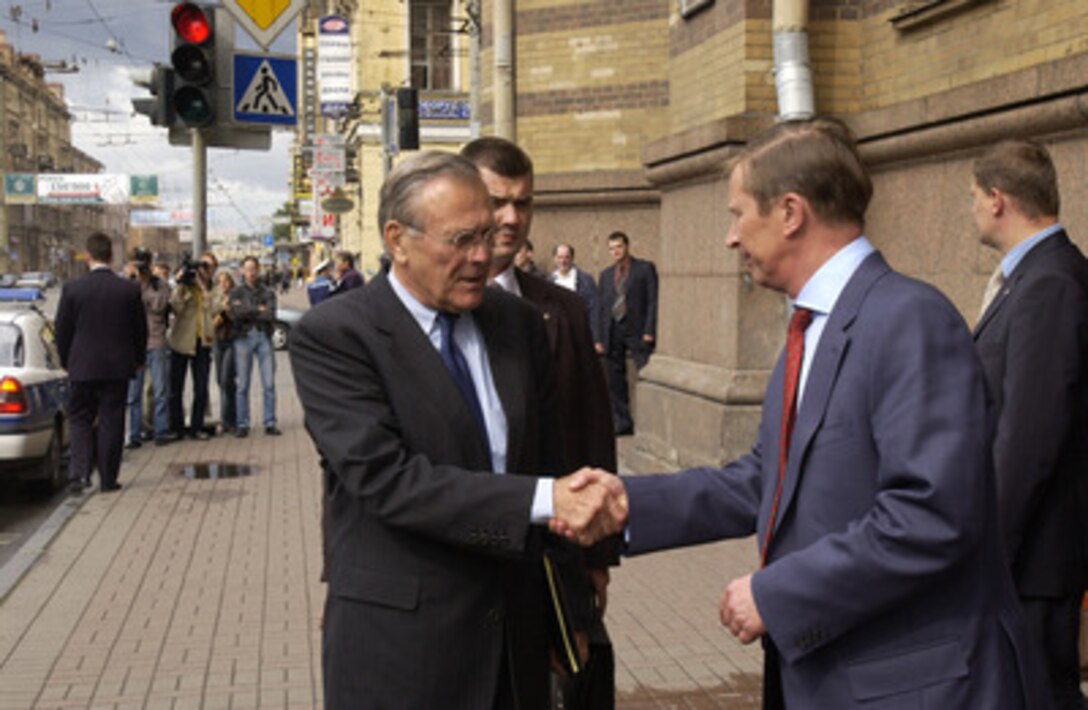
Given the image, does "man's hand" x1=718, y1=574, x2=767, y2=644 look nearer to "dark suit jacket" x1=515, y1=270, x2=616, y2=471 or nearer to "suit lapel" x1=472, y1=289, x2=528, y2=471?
"suit lapel" x1=472, y1=289, x2=528, y2=471

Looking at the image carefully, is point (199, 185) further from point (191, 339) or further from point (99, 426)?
point (191, 339)

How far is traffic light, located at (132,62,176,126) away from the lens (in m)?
10.3

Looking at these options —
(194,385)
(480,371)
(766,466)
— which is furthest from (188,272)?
(766,466)

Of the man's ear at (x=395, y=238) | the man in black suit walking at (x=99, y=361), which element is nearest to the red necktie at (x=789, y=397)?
the man's ear at (x=395, y=238)

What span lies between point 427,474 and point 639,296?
9229 mm

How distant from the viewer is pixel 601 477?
2643mm

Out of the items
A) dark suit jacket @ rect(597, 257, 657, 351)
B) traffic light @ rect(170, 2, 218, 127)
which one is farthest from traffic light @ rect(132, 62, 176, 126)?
dark suit jacket @ rect(597, 257, 657, 351)

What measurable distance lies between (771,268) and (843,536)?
566 millimetres

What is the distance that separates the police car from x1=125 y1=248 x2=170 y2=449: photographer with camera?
59.2 inches

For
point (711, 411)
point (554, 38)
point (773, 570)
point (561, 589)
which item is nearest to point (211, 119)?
point (554, 38)

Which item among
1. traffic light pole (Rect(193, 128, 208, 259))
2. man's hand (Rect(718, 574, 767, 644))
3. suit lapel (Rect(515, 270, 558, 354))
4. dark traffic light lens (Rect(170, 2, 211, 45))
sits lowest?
man's hand (Rect(718, 574, 767, 644))

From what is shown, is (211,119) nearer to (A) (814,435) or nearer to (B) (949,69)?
(B) (949,69)

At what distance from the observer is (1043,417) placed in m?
3.36

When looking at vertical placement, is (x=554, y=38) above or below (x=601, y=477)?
above
